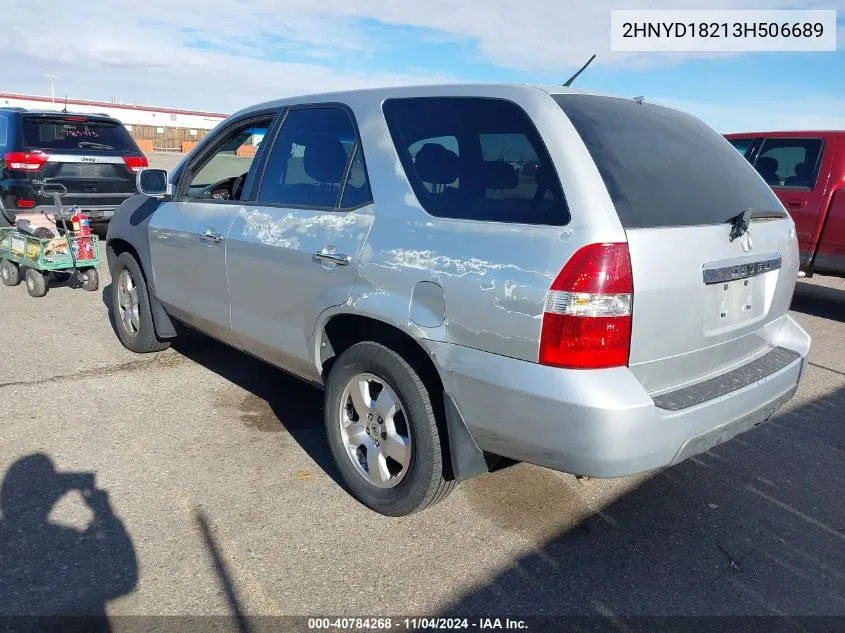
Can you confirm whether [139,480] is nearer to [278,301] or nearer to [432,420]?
A: [278,301]

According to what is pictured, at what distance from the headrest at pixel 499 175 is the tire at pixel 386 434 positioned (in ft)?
2.70

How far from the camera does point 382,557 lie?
284cm

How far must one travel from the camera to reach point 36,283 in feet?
Answer: 23.2

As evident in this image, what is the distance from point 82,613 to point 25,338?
3.96 m

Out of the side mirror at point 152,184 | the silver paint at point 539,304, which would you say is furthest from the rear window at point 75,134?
the silver paint at point 539,304

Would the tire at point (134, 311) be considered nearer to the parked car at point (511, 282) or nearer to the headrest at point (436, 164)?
the parked car at point (511, 282)

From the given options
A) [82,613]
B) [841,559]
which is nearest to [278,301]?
[82,613]

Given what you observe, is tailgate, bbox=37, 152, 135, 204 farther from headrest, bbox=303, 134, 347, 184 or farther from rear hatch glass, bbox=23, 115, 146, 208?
headrest, bbox=303, 134, 347, 184

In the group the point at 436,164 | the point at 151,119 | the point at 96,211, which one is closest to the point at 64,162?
the point at 96,211

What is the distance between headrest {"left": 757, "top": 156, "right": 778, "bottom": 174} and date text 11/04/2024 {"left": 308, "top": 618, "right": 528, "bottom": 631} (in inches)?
283

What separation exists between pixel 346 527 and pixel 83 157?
305 inches

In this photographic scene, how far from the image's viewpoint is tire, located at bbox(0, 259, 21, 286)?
25.0 ft

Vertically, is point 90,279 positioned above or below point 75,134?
below

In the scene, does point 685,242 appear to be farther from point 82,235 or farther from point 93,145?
point 93,145
